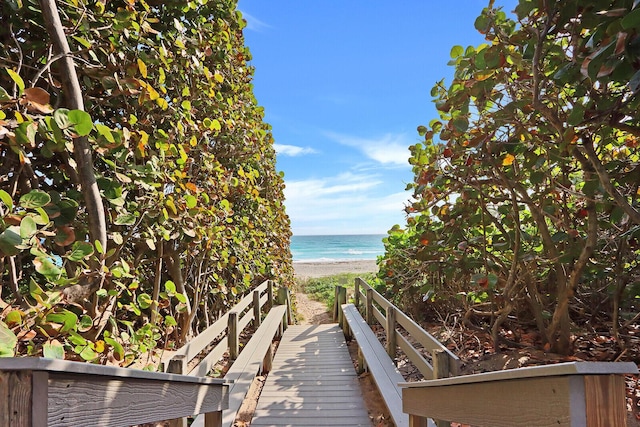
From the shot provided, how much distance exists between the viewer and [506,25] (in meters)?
2.20

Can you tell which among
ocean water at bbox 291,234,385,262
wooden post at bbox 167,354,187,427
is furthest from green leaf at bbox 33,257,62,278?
ocean water at bbox 291,234,385,262

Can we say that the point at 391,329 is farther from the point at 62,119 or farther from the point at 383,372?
the point at 62,119

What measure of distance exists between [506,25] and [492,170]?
3.51 feet

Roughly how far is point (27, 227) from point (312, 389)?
317cm

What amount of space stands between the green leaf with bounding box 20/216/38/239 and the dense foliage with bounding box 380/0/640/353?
2.08 m

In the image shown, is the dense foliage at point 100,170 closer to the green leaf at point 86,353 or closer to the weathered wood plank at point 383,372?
the green leaf at point 86,353

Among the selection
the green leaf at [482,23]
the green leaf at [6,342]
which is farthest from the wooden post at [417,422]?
the green leaf at [482,23]

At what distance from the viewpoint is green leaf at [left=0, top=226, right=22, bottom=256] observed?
1179 millimetres

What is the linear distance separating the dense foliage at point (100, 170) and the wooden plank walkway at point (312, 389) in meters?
1.15

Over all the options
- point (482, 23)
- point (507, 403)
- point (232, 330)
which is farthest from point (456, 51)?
point (232, 330)

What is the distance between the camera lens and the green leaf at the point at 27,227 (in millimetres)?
1210

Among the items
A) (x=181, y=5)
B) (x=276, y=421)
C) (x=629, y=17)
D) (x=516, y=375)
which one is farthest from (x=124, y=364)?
(x=629, y=17)

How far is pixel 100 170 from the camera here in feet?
7.26

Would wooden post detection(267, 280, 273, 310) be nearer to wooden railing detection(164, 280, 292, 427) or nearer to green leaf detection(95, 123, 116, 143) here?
wooden railing detection(164, 280, 292, 427)
